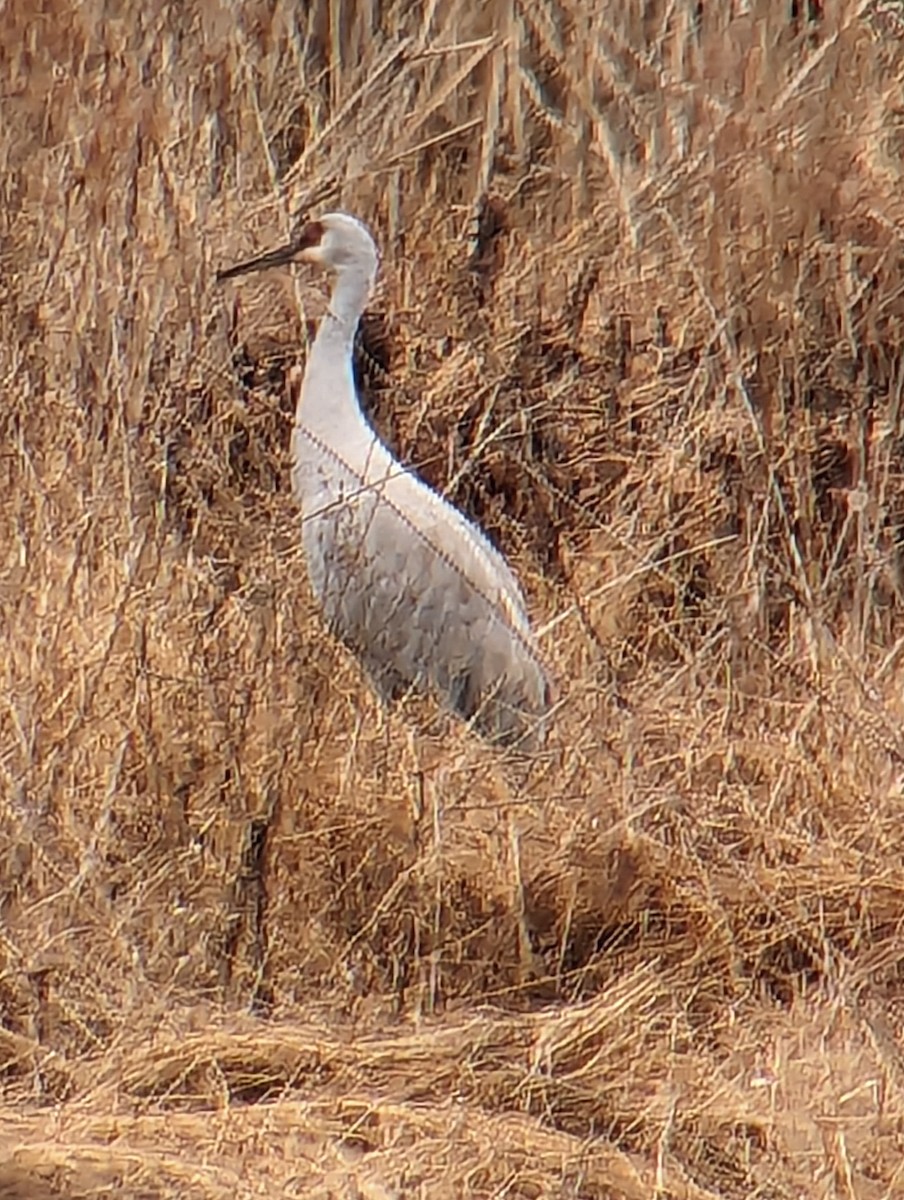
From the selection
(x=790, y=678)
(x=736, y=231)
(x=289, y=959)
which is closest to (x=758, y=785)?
(x=790, y=678)

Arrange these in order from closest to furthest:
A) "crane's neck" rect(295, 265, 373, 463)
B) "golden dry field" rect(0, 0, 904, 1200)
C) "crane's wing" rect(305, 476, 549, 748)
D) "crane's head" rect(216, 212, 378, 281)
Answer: "golden dry field" rect(0, 0, 904, 1200) → "crane's wing" rect(305, 476, 549, 748) → "crane's neck" rect(295, 265, 373, 463) → "crane's head" rect(216, 212, 378, 281)

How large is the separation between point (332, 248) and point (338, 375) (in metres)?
0.25

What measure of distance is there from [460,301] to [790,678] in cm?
147

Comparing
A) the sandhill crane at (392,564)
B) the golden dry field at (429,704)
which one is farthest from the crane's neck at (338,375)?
the golden dry field at (429,704)

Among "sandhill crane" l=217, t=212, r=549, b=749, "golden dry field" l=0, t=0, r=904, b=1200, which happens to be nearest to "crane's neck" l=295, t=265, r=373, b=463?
"sandhill crane" l=217, t=212, r=549, b=749

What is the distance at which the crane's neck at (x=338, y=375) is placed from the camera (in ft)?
14.3

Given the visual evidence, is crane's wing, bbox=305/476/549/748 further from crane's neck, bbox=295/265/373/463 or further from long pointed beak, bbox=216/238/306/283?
long pointed beak, bbox=216/238/306/283

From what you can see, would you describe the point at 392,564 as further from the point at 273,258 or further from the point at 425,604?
the point at 273,258

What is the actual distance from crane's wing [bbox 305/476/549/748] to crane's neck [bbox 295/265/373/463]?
183 millimetres

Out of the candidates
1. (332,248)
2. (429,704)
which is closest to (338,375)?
(332,248)

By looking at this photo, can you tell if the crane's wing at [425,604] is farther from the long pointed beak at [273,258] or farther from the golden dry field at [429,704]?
the long pointed beak at [273,258]

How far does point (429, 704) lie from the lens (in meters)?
4.04

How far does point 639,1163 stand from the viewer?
2.72 metres

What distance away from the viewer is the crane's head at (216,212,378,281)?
4.50 m
